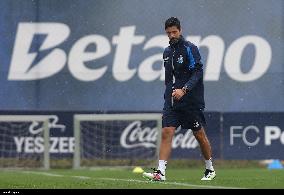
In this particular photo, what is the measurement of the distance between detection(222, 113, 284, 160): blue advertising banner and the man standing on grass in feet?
19.4

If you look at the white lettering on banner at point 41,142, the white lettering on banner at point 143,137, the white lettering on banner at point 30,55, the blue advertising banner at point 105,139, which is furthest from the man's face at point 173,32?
the white lettering on banner at point 30,55

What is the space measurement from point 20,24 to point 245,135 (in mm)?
4270

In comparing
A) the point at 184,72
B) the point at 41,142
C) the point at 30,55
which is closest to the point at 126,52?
the point at 30,55

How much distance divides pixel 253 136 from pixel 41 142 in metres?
3.54

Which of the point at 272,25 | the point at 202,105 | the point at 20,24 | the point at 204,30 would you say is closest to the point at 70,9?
the point at 20,24

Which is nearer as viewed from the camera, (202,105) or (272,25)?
(202,105)

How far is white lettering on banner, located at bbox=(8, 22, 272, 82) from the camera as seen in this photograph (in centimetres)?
1769

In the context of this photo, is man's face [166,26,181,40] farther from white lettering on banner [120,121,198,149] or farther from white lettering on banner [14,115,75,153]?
white lettering on banner [14,115,75,153]

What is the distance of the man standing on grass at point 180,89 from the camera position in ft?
35.9

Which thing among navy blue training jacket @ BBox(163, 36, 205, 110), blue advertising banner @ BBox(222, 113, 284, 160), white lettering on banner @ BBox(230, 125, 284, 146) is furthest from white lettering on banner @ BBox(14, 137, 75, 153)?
navy blue training jacket @ BBox(163, 36, 205, 110)

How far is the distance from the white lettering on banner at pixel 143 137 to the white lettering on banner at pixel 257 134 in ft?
2.29

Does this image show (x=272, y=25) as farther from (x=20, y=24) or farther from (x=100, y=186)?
(x=100, y=186)

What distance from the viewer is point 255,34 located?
59.3 ft

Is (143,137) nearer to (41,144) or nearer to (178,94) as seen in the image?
A: (41,144)
